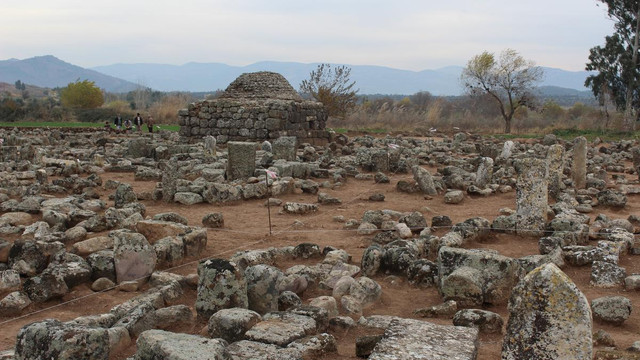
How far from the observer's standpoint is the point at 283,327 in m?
4.12

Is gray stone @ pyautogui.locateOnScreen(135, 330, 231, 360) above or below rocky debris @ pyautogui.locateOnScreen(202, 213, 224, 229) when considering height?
above

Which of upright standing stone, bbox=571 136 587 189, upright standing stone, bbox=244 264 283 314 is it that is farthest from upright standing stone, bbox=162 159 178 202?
upright standing stone, bbox=571 136 587 189

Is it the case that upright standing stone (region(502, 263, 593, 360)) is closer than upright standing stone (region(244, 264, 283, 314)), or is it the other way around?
upright standing stone (region(502, 263, 593, 360))

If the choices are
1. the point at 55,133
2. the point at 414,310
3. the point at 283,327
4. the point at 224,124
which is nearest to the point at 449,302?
the point at 414,310

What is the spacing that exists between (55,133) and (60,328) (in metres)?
22.8

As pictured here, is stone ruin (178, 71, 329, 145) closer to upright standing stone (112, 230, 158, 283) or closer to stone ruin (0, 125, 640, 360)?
stone ruin (0, 125, 640, 360)

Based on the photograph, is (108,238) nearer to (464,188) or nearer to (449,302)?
(449,302)

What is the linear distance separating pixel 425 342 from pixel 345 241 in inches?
151

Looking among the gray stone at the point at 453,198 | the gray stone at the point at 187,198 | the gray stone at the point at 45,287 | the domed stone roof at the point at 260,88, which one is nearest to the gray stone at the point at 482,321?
the gray stone at the point at 45,287

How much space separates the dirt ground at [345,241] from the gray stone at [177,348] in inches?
28.3

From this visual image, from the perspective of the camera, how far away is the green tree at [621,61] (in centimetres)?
3569

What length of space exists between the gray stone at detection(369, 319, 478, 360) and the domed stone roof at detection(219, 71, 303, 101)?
1860 centimetres

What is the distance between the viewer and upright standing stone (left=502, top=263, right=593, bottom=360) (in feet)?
10.0

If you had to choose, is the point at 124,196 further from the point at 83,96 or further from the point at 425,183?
the point at 83,96
